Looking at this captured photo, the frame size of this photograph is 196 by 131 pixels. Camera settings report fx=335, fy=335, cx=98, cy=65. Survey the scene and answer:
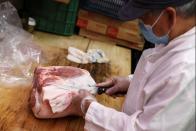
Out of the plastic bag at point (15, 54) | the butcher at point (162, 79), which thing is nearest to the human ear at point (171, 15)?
the butcher at point (162, 79)

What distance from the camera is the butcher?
3.14 ft

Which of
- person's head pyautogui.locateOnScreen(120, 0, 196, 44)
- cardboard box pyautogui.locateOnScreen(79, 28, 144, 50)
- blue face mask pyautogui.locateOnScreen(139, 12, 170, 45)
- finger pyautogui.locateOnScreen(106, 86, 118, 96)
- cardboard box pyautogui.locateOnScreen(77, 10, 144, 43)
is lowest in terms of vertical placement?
cardboard box pyautogui.locateOnScreen(79, 28, 144, 50)

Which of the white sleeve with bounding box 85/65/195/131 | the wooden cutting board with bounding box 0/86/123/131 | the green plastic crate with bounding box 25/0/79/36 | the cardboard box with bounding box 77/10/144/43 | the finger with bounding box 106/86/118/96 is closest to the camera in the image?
the white sleeve with bounding box 85/65/195/131

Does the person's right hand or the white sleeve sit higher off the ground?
the white sleeve

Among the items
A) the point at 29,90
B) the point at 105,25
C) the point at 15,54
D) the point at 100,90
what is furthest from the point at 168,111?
the point at 105,25

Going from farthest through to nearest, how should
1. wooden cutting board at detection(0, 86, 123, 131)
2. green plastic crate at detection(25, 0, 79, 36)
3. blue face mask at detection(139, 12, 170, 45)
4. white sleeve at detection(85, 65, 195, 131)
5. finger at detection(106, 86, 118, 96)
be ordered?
green plastic crate at detection(25, 0, 79, 36)
finger at detection(106, 86, 118, 96)
wooden cutting board at detection(0, 86, 123, 131)
blue face mask at detection(139, 12, 170, 45)
white sleeve at detection(85, 65, 195, 131)

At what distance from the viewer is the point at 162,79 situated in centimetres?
100

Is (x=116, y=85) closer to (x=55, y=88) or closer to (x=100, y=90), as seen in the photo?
(x=100, y=90)

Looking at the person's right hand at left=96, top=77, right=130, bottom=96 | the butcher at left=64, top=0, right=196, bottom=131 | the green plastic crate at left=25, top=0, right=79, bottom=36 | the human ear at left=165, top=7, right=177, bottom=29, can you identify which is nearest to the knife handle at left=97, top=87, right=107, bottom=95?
the person's right hand at left=96, top=77, right=130, bottom=96

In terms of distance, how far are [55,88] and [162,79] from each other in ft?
1.74

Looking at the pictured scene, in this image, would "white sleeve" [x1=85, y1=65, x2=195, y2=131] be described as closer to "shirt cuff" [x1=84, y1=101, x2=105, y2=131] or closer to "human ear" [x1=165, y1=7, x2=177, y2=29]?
"shirt cuff" [x1=84, y1=101, x2=105, y2=131]

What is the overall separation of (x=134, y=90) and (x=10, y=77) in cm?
62

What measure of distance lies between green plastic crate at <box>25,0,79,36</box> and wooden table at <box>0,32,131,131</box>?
6 cm

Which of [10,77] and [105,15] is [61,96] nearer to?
[10,77]
